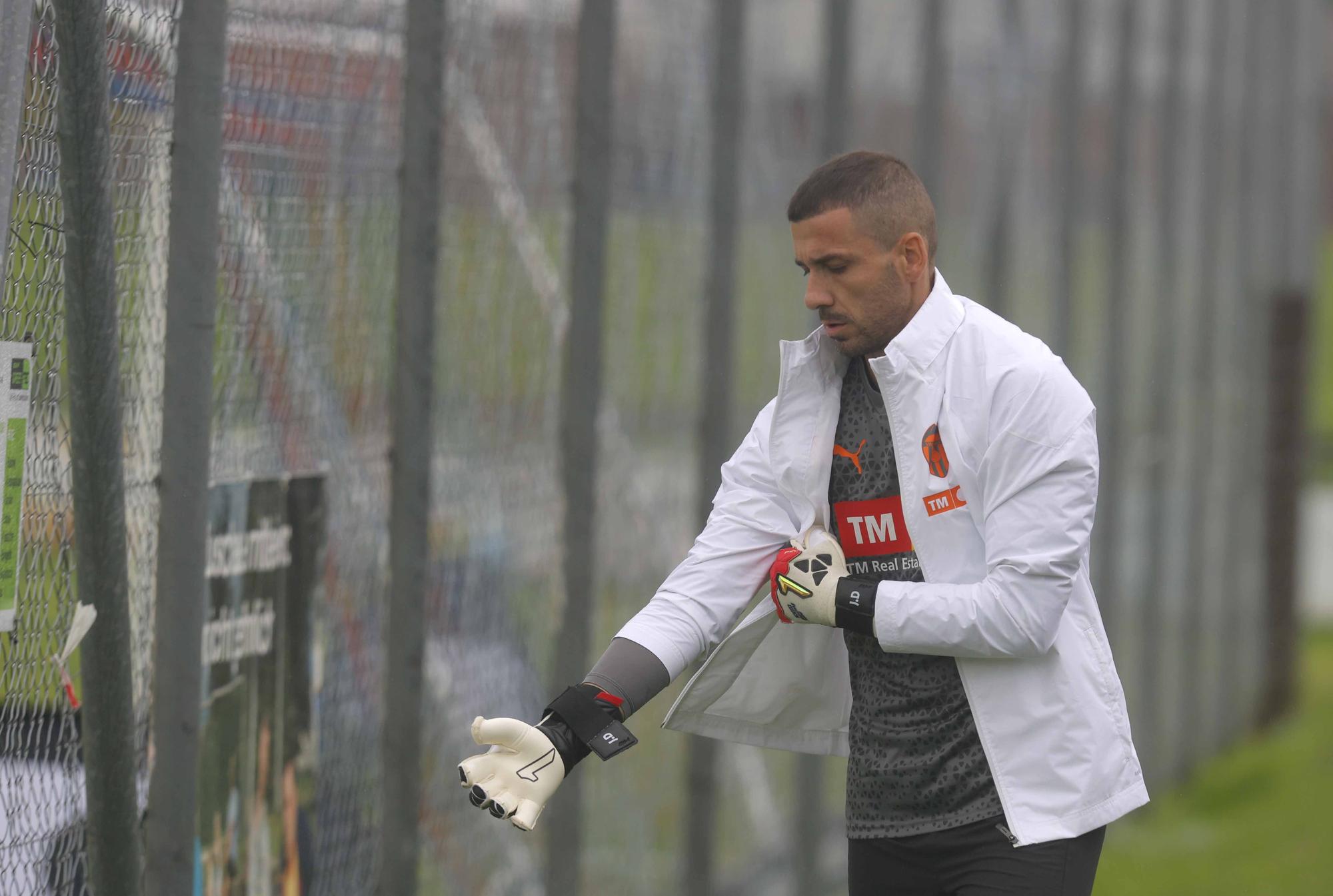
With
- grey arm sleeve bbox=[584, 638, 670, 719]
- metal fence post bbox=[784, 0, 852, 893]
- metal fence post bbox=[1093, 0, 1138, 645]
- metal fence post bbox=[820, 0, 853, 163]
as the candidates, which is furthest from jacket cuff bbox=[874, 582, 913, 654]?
metal fence post bbox=[1093, 0, 1138, 645]

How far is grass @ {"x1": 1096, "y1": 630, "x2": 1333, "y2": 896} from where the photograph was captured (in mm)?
7969

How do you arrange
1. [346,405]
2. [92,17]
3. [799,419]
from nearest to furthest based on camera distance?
[92,17] < [799,419] < [346,405]

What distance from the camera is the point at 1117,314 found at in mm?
9648

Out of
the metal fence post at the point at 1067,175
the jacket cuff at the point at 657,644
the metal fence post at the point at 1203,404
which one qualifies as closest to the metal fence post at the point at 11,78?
the jacket cuff at the point at 657,644

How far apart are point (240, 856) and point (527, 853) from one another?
1313mm

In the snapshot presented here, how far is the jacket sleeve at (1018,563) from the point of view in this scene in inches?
112

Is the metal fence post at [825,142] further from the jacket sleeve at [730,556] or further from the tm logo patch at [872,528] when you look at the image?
the tm logo patch at [872,528]

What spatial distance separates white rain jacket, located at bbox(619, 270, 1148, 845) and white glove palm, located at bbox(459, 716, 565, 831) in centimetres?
38

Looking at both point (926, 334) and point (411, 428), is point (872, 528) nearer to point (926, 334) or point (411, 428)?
point (926, 334)

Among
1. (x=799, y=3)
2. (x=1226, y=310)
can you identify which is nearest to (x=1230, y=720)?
(x=1226, y=310)

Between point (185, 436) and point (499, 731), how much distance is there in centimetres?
91

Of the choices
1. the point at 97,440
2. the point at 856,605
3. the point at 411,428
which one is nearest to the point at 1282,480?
the point at 411,428

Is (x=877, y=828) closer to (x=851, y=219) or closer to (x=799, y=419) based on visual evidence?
(x=799, y=419)

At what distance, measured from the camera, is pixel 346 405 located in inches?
155
